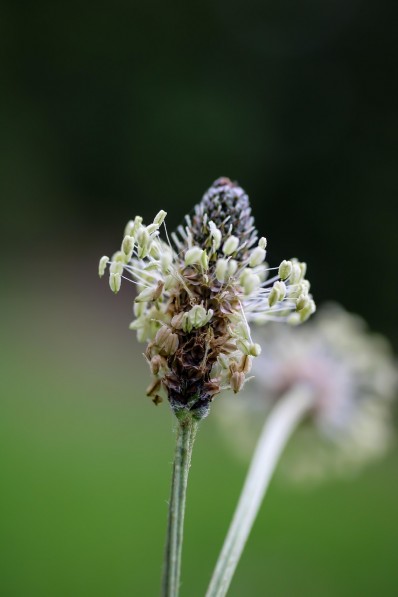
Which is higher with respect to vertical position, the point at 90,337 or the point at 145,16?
the point at 145,16

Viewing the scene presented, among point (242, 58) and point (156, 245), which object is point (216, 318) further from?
point (242, 58)

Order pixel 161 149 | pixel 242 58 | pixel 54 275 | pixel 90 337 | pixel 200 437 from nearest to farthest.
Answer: pixel 200 437
pixel 90 337
pixel 54 275
pixel 161 149
pixel 242 58

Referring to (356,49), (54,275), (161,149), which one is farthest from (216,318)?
(356,49)

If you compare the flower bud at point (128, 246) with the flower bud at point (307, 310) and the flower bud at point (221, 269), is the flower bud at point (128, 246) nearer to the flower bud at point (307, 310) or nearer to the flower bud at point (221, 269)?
the flower bud at point (221, 269)

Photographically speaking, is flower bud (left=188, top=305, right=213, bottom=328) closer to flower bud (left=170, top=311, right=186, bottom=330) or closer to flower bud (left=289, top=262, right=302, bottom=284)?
flower bud (left=170, top=311, right=186, bottom=330)

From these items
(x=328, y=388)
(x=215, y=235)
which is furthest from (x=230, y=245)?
(x=328, y=388)

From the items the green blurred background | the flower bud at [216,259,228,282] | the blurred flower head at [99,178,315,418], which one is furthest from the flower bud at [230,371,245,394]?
the green blurred background
